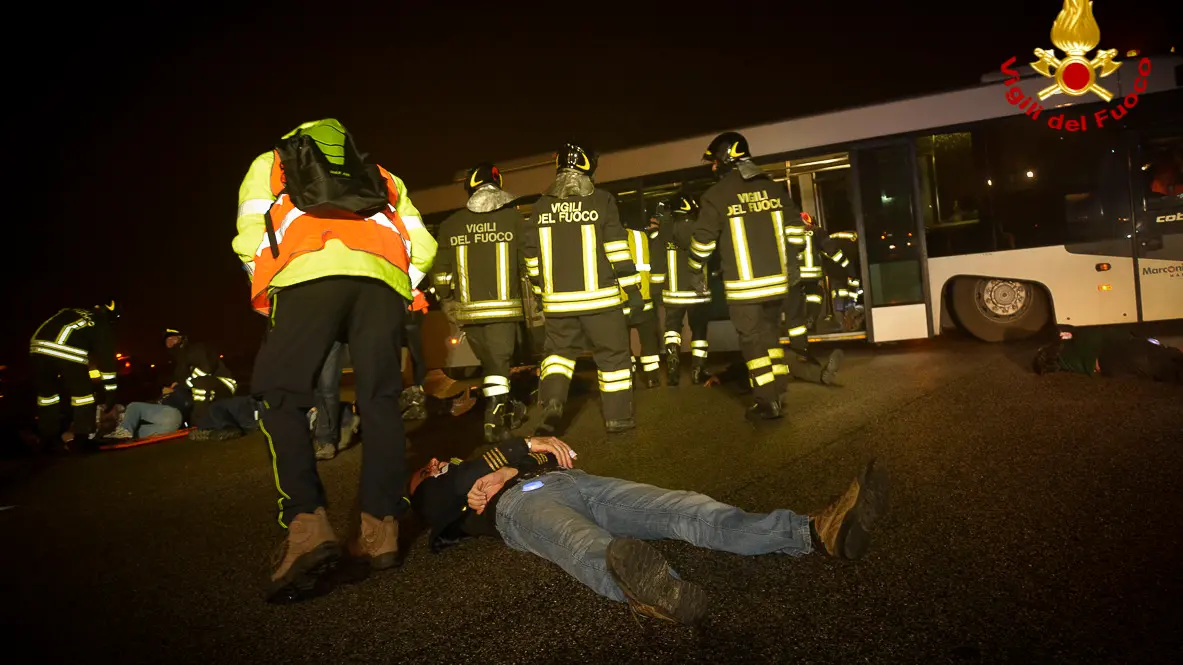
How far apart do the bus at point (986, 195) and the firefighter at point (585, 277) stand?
142 inches

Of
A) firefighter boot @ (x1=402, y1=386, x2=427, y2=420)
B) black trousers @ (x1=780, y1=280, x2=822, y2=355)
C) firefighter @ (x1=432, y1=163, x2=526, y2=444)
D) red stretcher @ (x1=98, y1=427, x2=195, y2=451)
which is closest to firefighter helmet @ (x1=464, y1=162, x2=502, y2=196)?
firefighter @ (x1=432, y1=163, x2=526, y2=444)

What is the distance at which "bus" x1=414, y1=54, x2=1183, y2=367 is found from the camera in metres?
7.37

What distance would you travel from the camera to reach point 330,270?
2846mm

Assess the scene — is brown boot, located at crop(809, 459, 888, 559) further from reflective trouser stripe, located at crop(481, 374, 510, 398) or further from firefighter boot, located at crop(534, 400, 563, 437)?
reflective trouser stripe, located at crop(481, 374, 510, 398)

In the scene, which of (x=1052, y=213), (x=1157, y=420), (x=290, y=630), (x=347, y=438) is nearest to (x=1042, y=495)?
(x=1157, y=420)

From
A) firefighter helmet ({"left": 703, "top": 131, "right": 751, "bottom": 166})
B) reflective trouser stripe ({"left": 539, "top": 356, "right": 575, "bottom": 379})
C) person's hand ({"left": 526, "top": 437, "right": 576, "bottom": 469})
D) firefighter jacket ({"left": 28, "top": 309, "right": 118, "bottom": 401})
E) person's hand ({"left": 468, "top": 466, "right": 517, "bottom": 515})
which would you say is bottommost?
person's hand ({"left": 468, "top": 466, "right": 517, "bottom": 515})

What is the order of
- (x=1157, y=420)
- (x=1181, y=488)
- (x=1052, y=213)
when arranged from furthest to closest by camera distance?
1. (x=1052, y=213)
2. (x=1157, y=420)
3. (x=1181, y=488)

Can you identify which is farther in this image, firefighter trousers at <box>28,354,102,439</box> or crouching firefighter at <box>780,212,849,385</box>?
firefighter trousers at <box>28,354,102,439</box>

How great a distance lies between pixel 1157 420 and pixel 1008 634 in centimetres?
333

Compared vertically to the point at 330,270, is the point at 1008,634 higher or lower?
lower

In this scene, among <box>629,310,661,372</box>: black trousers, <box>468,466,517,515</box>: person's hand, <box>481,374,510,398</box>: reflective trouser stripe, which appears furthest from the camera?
<box>629,310,661,372</box>: black trousers

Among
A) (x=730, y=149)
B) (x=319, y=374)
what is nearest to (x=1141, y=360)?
(x=730, y=149)

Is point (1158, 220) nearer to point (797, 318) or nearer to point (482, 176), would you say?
point (797, 318)

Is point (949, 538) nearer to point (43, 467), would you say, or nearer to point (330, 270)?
point (330, 270)
